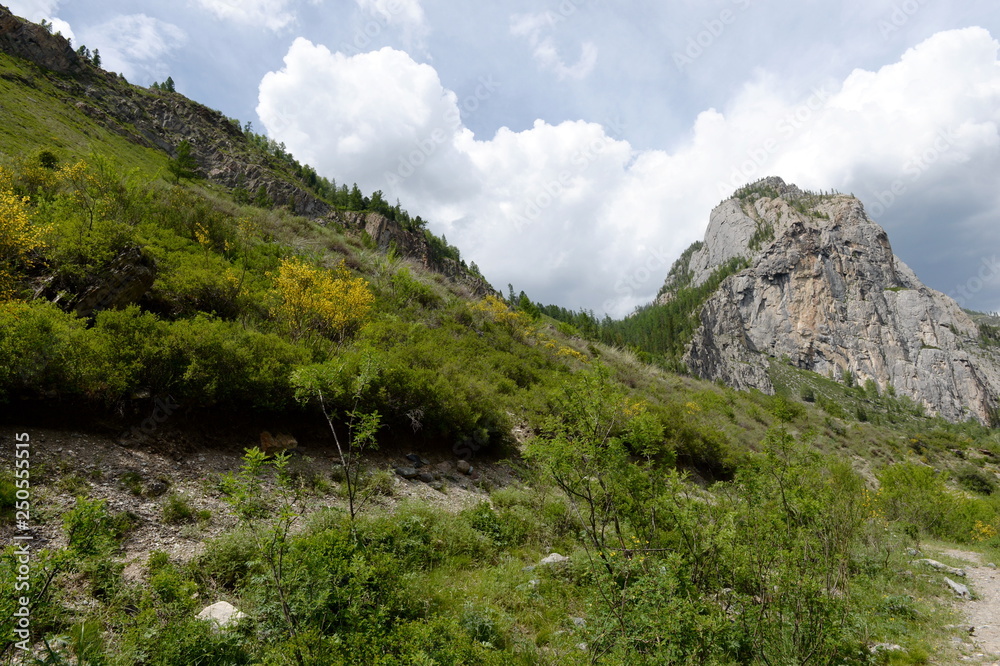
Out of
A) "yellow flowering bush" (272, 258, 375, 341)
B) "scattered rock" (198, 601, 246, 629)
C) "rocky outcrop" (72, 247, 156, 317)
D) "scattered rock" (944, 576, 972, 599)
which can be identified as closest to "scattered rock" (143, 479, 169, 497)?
"scattered rock" (198, 601, 246, 629)

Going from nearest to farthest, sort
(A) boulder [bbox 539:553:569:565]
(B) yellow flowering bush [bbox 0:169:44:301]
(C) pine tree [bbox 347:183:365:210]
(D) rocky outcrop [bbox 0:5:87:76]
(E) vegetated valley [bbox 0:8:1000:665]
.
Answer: (E) vegetated valley [bbox 0:8:1000:665], (A) boulder [bbox 539:553:569:565], (B) yellow flowering bush [bbox 0:169:44:301], (D) rocky outcrop [bbox 0:5:87:76], (C) pine tree [bbox 347:183:365:210]

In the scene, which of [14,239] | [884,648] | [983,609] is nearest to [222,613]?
[884,648]

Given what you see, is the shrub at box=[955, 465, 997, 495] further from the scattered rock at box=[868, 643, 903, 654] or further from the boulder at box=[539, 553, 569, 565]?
the boulder at box=[539, 553, 569, 565]

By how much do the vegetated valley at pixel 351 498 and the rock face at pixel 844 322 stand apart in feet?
364

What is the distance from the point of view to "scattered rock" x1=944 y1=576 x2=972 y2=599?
6.93m

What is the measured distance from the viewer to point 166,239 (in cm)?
1058

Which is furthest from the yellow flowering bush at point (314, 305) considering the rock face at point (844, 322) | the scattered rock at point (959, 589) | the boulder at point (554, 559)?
the rock face at point (844, 322)

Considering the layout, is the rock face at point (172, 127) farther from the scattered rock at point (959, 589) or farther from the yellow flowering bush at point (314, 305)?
the scattered rock at point (959, 589)

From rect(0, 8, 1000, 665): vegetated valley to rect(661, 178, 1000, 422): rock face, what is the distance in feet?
364

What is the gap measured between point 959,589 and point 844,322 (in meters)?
155

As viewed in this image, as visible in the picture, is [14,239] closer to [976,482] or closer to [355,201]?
[976,482]

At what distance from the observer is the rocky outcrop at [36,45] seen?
44.4m

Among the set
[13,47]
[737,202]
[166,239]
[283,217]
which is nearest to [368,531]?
[166,239]

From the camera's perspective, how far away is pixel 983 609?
6445 mm
